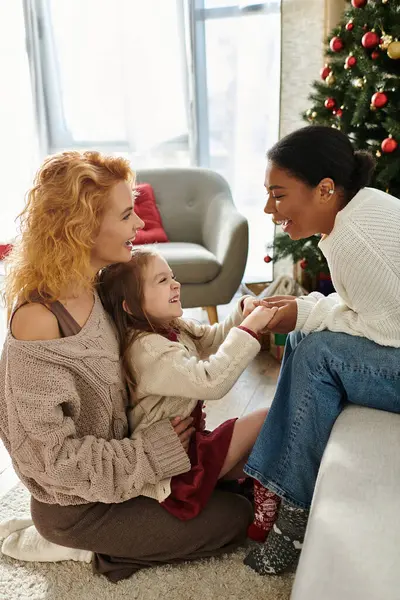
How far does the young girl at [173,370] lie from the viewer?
58.6 inches

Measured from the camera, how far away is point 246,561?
155 centimetres

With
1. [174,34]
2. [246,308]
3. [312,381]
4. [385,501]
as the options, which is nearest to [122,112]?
[174,34]

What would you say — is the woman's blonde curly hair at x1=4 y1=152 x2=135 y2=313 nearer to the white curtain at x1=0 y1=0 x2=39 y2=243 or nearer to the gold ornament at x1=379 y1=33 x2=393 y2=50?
the gold ornament at x1=379 y1=33 x2=393 y2=50

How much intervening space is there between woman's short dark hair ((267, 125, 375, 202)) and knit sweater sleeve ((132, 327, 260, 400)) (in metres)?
0.41

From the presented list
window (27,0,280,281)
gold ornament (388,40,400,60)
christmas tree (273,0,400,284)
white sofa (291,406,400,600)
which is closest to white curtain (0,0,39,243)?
window (27,0,280,281)

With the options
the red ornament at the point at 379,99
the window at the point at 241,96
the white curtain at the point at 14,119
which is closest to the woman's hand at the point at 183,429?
the red ornament at the point at 379,99

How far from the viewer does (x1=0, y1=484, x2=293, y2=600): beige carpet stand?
148cm

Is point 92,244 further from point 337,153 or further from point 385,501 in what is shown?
point 385,501

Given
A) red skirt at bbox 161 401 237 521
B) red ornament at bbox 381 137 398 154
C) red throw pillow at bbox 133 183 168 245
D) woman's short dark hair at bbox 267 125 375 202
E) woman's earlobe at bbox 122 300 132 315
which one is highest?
woman's short dark hair at bbox 267 125 375 202

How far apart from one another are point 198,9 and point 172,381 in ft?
10.1

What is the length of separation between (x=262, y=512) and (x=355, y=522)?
0.59 m

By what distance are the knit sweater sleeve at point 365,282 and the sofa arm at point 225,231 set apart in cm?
151

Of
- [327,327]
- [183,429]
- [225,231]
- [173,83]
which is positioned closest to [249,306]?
[327,327]

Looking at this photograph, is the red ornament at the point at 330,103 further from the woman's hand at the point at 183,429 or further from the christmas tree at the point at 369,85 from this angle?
the woman's hand at the point at 183,429
